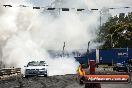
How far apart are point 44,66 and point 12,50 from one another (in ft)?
98.1

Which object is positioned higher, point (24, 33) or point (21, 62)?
point (24, 33)

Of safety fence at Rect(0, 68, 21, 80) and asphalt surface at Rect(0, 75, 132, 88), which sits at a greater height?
safety fence at Rect(0, 68, 21, 80)

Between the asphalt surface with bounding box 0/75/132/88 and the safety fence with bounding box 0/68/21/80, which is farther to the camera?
the safety fence with bounding box 0/68/21/80

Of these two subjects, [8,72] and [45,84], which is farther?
[8,72]

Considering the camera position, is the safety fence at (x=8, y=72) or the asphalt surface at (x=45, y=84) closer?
the asphalt surface at (x=45, y=84)

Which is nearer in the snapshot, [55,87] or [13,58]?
[55,87]

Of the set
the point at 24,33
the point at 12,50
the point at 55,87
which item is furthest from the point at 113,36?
the point at 55,87

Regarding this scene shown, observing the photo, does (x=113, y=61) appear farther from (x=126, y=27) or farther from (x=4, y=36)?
(x=126, y=27)

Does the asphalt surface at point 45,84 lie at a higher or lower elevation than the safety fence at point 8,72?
lower

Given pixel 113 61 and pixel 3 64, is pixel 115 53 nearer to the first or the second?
pixel 113 61

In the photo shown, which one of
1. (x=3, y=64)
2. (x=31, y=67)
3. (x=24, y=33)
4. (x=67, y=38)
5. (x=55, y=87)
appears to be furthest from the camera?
(x=67, y=38)

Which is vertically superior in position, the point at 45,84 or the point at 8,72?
the point at 8,72

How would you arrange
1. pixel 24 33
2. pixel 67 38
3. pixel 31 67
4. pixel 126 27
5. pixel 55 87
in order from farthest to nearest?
pixel 67 38 → pixel 126 27 → pixel 24 33 → pixel 31 67 → pixel 55 87

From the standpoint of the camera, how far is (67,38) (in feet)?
458
